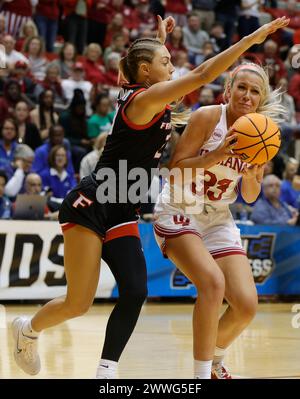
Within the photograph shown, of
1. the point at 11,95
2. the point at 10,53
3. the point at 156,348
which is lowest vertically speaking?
the point at 156,348

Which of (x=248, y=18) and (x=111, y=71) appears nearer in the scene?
(x=111, y=71)

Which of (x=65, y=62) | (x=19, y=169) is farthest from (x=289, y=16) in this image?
(x=19, y=169)

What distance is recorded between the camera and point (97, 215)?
4.62 meters

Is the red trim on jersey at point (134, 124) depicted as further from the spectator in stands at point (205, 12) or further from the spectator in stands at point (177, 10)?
the spectator in stands at point (205, 12)

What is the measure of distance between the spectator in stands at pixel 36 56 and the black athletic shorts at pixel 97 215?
30.7ft

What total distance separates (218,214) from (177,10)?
1226cm

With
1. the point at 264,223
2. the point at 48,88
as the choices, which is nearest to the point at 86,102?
the point at 48,88

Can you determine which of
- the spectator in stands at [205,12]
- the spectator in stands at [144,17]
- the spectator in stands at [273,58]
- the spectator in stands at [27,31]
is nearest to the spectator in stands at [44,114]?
the spectator in stands at [27,31]

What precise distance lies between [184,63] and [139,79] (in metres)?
10.2

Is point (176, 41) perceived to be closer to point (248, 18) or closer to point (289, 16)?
point (248, 18)

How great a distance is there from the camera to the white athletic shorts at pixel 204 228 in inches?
203

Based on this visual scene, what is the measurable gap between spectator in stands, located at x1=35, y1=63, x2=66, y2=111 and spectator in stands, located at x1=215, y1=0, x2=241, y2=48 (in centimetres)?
540

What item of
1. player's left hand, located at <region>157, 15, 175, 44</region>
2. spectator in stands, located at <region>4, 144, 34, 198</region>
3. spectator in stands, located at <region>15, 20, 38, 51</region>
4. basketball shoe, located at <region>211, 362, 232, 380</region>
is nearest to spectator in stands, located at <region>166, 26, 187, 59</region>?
spectator in stands, located at <region>15, 20, 38, 51</region>

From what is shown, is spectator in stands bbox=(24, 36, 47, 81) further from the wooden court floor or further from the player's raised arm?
the player's raised arm
